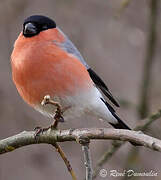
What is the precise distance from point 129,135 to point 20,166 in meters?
2.42

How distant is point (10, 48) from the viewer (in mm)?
3322

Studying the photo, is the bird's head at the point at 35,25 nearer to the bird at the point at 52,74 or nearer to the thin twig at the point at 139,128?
the bird at the point at 52,74

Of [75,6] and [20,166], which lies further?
[20,166]

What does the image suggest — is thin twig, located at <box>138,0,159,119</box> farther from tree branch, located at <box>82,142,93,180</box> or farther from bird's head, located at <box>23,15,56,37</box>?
tree branch, located at <box>82,142,93,180</box>

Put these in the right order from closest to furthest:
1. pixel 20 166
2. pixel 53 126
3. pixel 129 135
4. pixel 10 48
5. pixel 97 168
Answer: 1. pixel 129 135
2. pixel 53 126
3. pixel 97 168
4. pixel 10 48
5. pixel 20 166

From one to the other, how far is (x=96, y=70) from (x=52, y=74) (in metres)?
1.18

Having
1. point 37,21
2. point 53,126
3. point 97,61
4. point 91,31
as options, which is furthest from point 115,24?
point 53,126

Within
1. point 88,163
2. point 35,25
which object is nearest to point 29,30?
point 35,25

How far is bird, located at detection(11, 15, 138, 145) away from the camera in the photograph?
2.51 metres

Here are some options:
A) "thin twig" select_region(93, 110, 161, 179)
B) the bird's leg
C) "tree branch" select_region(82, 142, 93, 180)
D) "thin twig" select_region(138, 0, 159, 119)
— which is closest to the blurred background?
"thin twig" select_region(138, 0, 159, 119)

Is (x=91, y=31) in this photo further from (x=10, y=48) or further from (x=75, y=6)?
(x=10, y=48)

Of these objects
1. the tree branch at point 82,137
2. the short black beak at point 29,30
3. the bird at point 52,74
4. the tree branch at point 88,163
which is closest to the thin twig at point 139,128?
the bird at point 52,74

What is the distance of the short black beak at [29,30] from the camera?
8.96 ft

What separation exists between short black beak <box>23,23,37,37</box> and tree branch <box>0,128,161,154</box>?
794 mm
